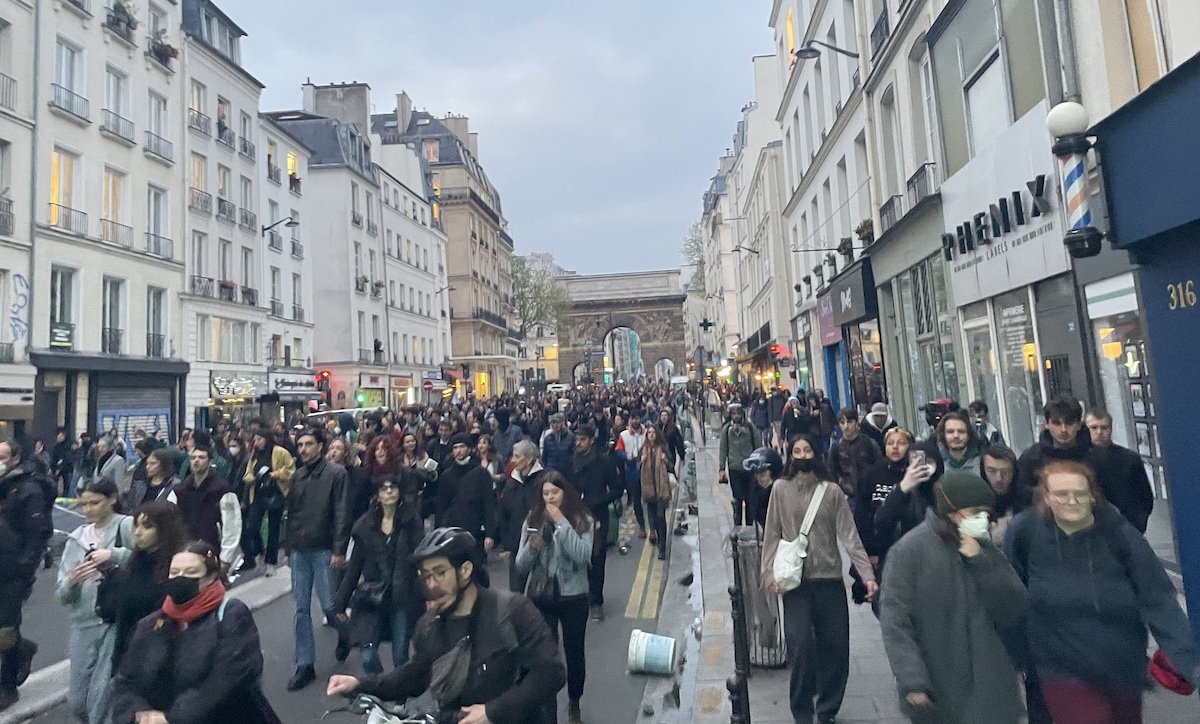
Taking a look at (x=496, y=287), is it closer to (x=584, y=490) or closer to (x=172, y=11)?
(x=172, y=11)

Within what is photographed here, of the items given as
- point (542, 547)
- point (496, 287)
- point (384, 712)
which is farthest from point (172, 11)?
point (496, 287)

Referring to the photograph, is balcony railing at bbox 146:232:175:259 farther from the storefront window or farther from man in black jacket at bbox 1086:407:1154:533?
man in black jacket at bbox 1086:407:1154:533

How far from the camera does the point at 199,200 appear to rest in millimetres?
25766

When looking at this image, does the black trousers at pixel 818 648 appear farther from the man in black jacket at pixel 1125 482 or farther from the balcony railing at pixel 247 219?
the balcony railing at pixel 247 219

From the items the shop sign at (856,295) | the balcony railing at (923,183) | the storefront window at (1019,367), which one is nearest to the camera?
the storefront window at (1019,367)

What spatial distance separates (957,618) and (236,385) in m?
28.2

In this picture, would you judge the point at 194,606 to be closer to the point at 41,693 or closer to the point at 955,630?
the point at 955,630

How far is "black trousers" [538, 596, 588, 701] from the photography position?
4680 millimetres

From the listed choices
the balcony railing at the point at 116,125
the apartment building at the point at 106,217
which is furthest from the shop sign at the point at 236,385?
the balcony railing at the point at 116,125

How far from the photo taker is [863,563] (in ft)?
13.8

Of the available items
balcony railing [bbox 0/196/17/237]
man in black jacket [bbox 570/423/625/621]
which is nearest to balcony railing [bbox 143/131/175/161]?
balcony railing [bbox 0/196/17/237]

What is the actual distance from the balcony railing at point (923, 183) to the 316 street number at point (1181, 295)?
22.0 feet

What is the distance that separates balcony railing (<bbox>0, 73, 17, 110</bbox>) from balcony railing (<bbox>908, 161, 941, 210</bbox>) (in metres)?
20.9

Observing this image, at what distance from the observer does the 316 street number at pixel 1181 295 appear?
5027 mm
